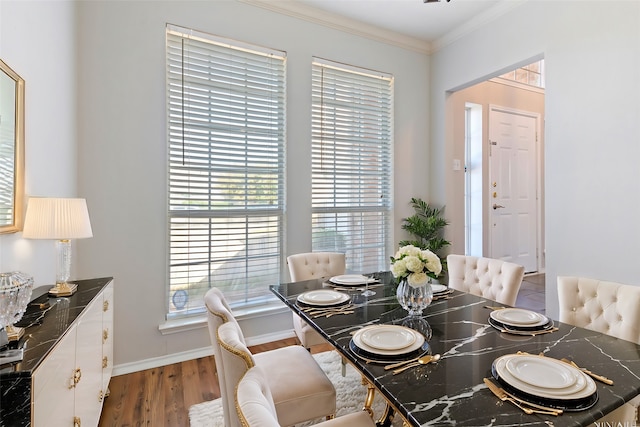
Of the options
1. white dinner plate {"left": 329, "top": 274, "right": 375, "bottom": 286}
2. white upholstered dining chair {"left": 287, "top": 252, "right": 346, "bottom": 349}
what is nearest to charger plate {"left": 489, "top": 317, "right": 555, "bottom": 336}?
white dinner plate {"left": 329, "top": 274, "right": 375, "bottom": 286}

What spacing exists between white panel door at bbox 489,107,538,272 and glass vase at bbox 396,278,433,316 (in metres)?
3.63

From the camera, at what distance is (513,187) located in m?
4.82

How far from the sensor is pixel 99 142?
2328mm

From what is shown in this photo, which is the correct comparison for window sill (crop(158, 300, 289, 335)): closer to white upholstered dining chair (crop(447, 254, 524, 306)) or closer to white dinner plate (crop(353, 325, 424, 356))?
white upholstered dining chair (crop(447, 254, 524, 306))

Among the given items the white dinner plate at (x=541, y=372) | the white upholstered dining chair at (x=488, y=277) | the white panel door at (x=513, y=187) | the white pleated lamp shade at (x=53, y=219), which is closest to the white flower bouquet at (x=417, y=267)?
the white dinner plate at (x=541, y=372)

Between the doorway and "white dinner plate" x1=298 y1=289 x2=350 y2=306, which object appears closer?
"white dinner plate" x1=298 y1=289 x2=350 y2=306

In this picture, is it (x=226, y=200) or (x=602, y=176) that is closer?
(x=602, y=176)

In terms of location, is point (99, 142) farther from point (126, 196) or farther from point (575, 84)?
point (575, 84)

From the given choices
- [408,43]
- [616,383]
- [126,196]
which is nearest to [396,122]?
[408,43]

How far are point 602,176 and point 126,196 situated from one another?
11.8 feet

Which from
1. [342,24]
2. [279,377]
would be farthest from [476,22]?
[279,377]

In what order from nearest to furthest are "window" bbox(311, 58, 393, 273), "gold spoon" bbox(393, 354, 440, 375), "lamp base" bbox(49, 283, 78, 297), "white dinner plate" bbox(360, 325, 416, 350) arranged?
"gold spoon" bbox(393, 354, 440, 375), "white dinner plate" bbox(360, 325, 416, 350), "lamp base" bbox(49, 283, 78, 297), "window" bbox(311, 58, 393, 273)

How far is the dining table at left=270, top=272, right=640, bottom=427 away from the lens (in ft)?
2.72

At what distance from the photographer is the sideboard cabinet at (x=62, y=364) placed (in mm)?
892
